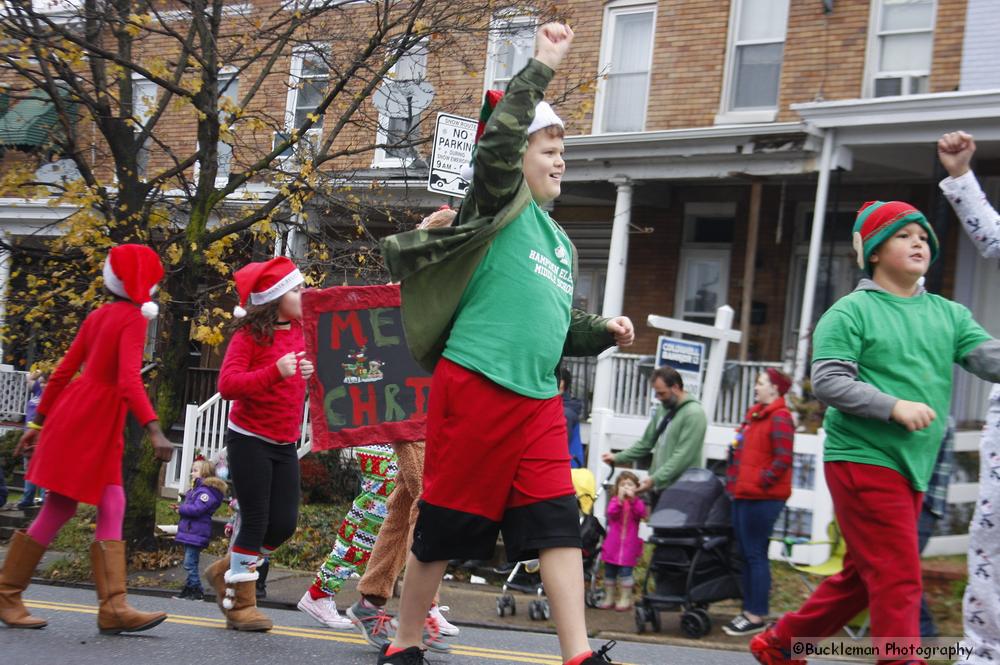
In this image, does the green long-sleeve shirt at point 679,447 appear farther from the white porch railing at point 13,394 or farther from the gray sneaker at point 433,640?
the white porch railing at point 13,394

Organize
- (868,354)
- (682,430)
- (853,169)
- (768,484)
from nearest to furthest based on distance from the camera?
(868,354)
(768,484)
(682,430)
(853,169)

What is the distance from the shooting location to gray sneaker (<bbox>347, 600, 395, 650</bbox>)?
18.4 feet

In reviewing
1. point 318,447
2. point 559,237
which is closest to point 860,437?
point 559,237

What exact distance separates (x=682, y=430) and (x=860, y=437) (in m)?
4.33

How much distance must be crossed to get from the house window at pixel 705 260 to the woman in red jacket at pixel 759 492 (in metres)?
8.65

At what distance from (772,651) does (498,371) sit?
186 cm

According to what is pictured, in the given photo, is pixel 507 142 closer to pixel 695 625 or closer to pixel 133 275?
pixel 133 275

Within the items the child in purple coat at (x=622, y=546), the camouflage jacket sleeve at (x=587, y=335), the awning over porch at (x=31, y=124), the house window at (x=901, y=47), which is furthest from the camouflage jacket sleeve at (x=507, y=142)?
the house window at (x=901, y=47)

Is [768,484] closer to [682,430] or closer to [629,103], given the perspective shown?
[682,430]

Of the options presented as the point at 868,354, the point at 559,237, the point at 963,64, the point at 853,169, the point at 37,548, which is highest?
the point at 963,64

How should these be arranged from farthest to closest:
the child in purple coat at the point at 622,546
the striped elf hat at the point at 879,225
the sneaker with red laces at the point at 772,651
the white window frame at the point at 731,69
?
the white window frame at the point at 731,69 → the child in purple coat at the point at 622,546 → the sneaker with red laces at the point at 772,651 → the striped elf hat at the point at 879,225

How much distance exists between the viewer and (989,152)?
43.9 feet

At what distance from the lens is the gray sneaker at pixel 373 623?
5.62m

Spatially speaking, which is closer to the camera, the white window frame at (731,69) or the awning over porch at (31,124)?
the awning over porch at (31,124)
